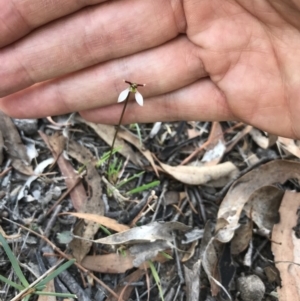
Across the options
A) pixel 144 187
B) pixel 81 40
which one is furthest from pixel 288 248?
pixel 81 40

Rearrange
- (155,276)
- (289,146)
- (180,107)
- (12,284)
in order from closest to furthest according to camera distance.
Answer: (12,284) < (155,276) < (180,107) < (289,146)

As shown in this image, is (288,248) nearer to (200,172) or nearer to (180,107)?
(200,172)

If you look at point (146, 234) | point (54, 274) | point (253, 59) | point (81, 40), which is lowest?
point (146, 234)

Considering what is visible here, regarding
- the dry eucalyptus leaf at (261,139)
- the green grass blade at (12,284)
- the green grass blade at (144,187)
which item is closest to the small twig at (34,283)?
the green grass blade at (12,284)

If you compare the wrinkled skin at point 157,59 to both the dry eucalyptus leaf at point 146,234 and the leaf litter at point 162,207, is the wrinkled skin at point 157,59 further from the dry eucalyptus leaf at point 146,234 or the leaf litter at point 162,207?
the dry eucalyptus leaf at point 146,234

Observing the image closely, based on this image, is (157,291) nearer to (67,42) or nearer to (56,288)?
(56,288)

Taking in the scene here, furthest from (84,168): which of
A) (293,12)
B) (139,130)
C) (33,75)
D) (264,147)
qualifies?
(293,12)
